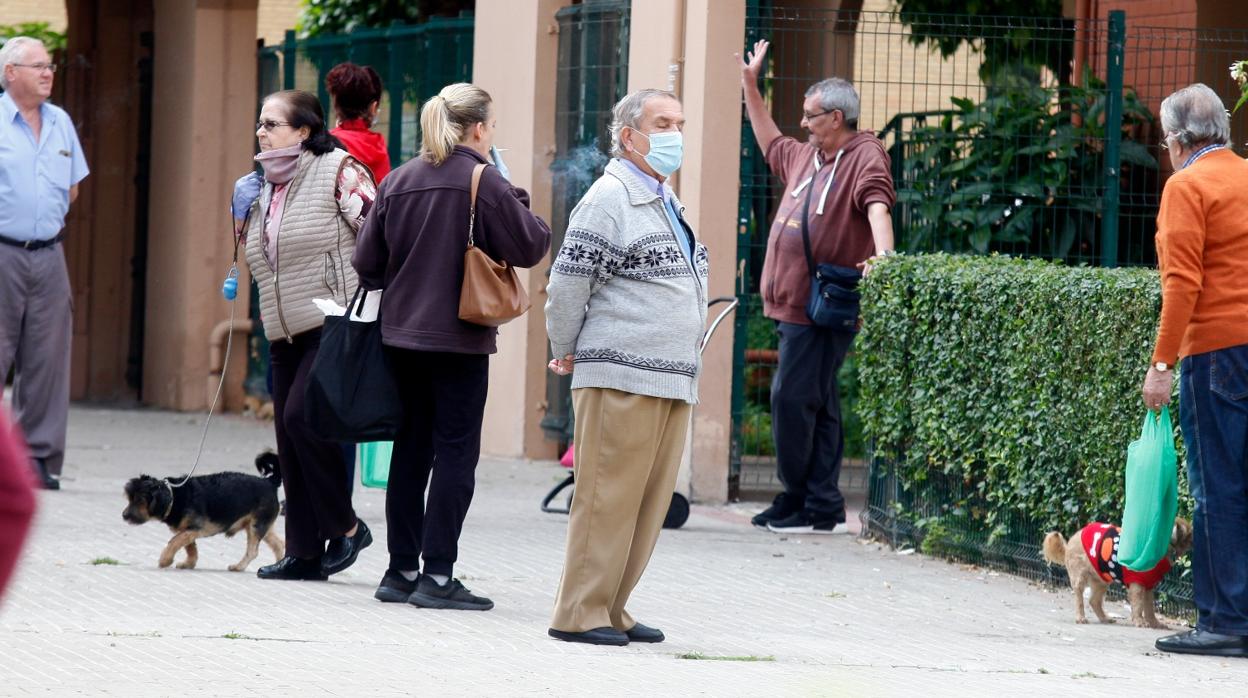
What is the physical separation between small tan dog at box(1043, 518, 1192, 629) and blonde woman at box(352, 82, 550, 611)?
7.19 ft

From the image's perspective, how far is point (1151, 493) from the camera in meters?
6.30

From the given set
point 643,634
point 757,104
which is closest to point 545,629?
point 643,634

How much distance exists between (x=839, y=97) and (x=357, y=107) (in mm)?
2467

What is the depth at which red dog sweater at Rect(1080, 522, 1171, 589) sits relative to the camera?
672 cm

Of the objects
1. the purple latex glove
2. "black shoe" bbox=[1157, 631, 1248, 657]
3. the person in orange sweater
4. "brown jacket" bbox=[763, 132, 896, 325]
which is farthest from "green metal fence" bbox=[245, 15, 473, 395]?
"black shoe" bbox=[1157, 631, 1248, 657]

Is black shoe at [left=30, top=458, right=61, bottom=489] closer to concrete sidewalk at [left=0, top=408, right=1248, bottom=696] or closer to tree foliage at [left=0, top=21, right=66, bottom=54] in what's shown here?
concrete sidewalk at [left=0, top=408, right=1248, bottom=696]

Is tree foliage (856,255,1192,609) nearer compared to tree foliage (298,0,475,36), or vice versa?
tree foliage (856,255,1192,609)

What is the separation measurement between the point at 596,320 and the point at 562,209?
18.9 ft

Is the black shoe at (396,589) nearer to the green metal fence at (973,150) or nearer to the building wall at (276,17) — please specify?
the green metal fence at (973,150)

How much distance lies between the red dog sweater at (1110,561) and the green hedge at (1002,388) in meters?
0.27

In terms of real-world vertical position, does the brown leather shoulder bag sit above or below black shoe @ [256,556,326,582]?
above

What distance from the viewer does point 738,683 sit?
547 cm

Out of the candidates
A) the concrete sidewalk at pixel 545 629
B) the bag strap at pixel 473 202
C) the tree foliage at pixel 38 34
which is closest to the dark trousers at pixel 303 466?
the concrete sidewalk at pixel 545 629

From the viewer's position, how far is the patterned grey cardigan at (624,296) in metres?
5.86
